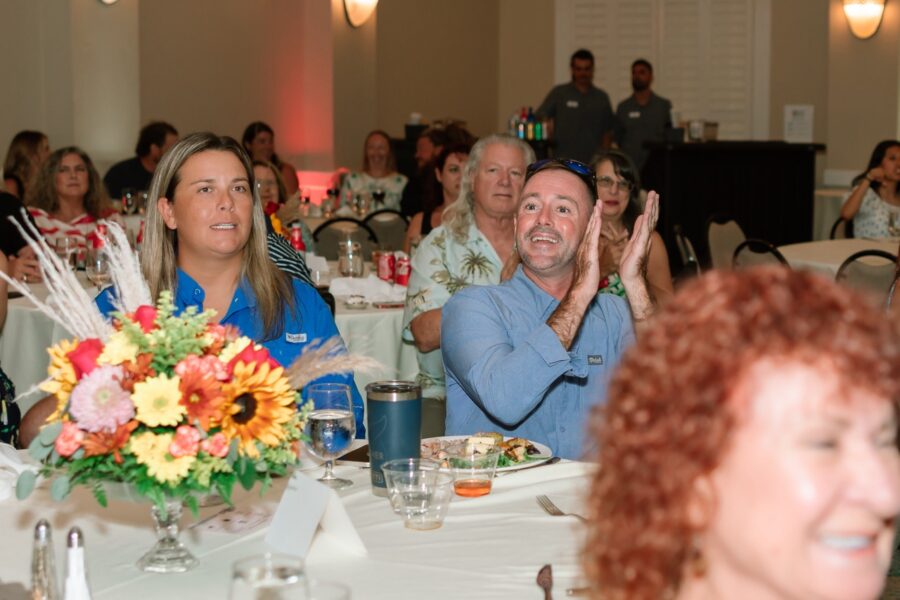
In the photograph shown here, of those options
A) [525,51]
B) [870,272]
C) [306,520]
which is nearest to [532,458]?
[306,520]

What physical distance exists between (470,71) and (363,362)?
11.7m

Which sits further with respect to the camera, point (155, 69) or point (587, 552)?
point (155, 69)

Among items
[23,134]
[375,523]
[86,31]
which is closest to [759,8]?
[86,31]

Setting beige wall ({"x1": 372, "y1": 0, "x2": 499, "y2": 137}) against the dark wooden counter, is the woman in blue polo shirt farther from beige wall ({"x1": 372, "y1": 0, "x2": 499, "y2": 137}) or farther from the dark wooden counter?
beige wall ({"x1": 372, "y1": 0, "x2": 499, "y2": 137})

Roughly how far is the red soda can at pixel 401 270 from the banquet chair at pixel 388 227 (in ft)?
6.96

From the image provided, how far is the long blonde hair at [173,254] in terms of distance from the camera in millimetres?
2939

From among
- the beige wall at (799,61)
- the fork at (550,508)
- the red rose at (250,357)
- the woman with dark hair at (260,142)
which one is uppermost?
the beige wall at (799,61)

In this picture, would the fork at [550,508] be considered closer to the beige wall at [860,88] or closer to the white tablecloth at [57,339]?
the white tablecloth at [57,339]

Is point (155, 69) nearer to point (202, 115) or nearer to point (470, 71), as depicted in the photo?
point (202, 115)

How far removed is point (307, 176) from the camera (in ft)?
35.6

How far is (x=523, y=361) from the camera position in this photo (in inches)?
102

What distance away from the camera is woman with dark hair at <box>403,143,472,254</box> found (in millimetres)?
6027

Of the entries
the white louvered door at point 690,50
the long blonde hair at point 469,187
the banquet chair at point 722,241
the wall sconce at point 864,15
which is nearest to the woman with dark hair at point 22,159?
the long blonde hair at point 469,187

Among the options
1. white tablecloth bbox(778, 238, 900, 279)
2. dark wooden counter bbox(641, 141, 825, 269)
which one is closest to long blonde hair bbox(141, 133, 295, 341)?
white tablecloth bbox(778, 238, 900, 279)
